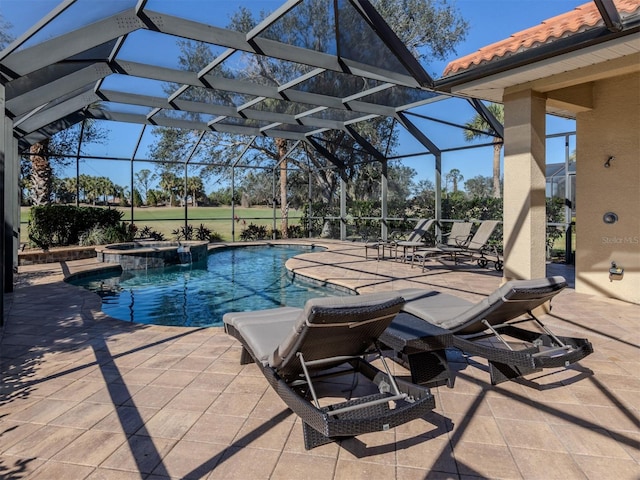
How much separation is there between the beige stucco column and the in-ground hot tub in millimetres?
8607

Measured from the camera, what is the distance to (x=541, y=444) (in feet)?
7.32

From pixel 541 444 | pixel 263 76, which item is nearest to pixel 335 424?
pixel 541 444

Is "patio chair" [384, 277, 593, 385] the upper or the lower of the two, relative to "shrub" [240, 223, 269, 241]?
lower

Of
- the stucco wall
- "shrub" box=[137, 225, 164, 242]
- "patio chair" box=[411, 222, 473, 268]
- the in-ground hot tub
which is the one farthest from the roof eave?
"shrub" box=[137, 225, 164, 242]

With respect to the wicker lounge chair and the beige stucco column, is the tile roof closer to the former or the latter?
the beige stucco column

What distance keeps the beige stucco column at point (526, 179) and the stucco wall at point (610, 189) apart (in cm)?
138

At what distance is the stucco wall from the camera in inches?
215

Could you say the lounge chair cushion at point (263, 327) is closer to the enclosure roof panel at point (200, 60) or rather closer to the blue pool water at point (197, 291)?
the blue pool water at point (197, 291)

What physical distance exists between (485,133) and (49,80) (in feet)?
30.6

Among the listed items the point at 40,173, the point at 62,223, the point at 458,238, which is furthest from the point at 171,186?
the point at 458,238

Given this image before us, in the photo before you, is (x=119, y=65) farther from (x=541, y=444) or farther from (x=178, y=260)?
(x=541, y=444)

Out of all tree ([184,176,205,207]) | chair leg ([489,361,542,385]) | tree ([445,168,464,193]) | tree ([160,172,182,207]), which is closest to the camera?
chair leg ([489,361,542,385])

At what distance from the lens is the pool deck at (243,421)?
2.04 m

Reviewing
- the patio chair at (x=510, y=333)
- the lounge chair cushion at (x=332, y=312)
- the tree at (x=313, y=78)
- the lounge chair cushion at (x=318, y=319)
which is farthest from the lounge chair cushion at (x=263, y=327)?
the tree at (x=313, y=78)
